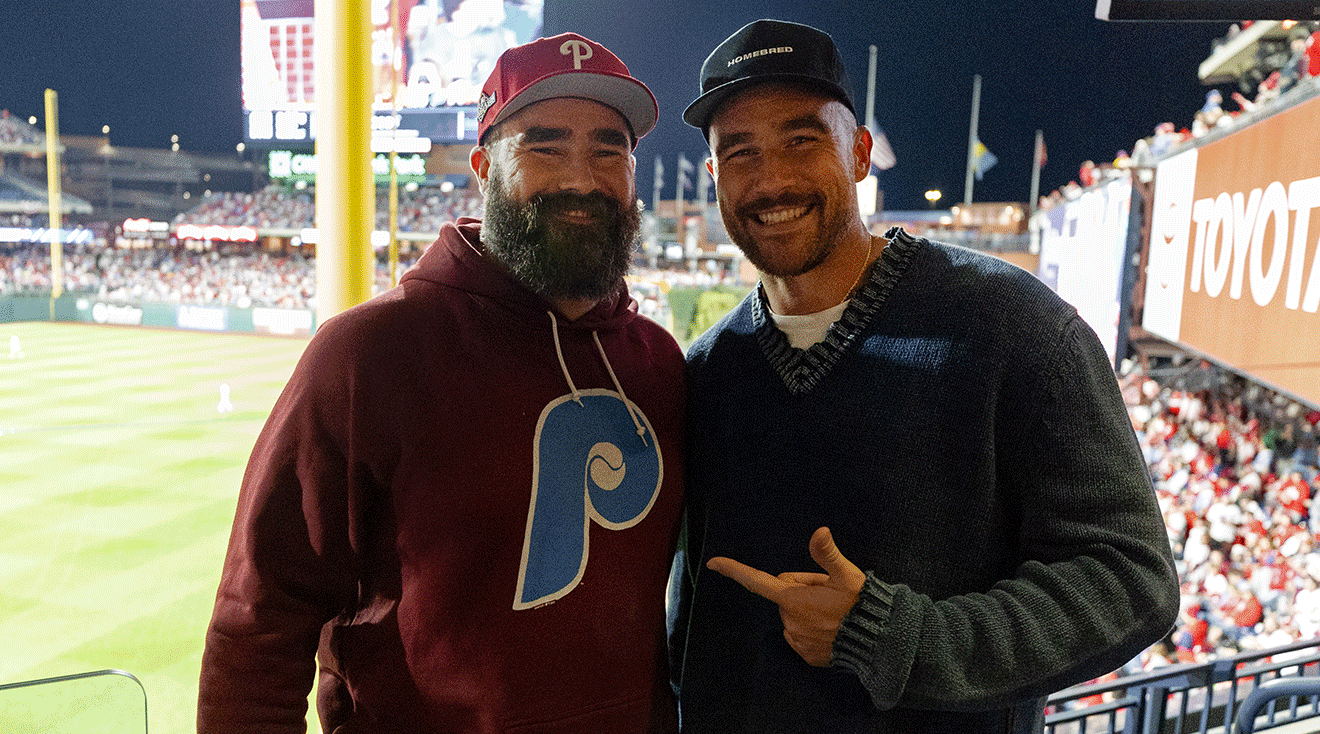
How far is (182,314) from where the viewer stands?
25281mm

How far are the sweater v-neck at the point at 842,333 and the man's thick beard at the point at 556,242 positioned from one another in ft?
1.40

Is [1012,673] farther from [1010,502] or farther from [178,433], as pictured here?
[178,433]

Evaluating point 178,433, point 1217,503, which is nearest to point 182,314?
point 178,433

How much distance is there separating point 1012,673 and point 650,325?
1219mm

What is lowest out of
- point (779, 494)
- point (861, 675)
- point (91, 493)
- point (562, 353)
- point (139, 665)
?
point (139, 665)

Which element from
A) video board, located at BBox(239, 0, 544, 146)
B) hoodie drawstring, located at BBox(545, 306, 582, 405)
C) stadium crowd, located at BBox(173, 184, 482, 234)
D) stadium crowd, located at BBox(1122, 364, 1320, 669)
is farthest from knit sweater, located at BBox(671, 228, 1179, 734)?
stadium crowd, located at BBox(173, 184, 482, 234)

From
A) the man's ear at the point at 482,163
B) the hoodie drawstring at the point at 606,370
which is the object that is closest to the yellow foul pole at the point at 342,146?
the man's ear at the point at 482,163

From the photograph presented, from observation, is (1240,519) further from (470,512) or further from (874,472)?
(470,512)

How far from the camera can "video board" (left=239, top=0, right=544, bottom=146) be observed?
24469mm

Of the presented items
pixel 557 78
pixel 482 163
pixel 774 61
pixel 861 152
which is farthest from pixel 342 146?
pixel 861 152

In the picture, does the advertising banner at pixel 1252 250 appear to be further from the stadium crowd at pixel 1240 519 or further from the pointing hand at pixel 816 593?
the pointing hand at pixel 816 593

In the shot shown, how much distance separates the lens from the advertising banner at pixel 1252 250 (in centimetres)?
545

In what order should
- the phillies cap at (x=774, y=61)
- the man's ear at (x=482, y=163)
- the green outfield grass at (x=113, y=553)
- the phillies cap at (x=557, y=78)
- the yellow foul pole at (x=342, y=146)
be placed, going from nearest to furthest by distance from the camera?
the phillies cap at (x=774, y=61)
the phillies cap at (x=557, y=78)
the man's ear at (x=482, y=163)
the yellow foul pole at (x=342, y=146)
the green outfield grass at (x=113, y=553)

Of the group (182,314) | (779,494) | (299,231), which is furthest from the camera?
(299,231)
